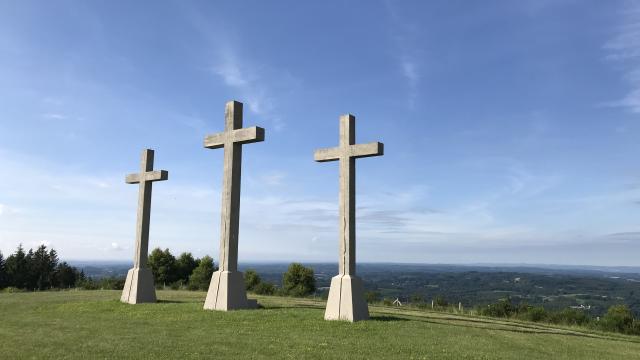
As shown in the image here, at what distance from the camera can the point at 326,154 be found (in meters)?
13.4

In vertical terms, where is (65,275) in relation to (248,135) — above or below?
below

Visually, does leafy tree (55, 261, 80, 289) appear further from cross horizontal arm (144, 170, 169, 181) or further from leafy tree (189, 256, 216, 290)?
cross horizontal arm (144, 170, 169, 181)

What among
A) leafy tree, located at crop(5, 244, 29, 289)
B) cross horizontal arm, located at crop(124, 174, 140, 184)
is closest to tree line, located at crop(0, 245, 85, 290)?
leafy tree, located at crop(5, 244, 29, 289)

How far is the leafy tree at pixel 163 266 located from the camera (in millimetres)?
37344

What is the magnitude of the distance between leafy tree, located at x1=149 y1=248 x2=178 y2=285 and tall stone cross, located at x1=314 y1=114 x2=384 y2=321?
2772 centimetres

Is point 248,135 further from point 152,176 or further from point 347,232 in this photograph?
point 152,176

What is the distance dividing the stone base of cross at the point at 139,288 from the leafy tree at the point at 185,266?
2336 centimetres

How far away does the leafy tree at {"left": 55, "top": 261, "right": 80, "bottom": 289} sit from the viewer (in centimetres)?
4159

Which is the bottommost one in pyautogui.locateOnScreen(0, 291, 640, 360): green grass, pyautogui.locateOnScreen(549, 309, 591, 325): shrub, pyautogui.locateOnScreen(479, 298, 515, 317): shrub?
pyautogui.locateOnScreen(549, 309, 591, 325): shrub

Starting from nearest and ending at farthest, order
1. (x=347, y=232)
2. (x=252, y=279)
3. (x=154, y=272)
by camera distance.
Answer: (x=347, y=232) < (x=252, y=279) < (x=154, y=272)

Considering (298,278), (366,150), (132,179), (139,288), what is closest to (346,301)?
(366,150)

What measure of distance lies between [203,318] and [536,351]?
723 centimetres

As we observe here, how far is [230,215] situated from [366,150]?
14.0ft

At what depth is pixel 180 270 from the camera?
39438 millimetres
